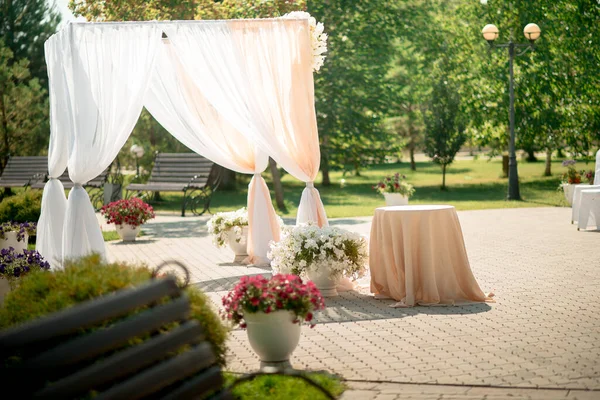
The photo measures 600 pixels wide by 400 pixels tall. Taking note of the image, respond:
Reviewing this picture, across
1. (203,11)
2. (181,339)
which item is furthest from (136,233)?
(181,339)

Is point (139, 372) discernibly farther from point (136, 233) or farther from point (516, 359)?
point (136, 233)

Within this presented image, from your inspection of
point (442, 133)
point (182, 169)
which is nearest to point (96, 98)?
point (182, 169)

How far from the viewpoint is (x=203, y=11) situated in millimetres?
22484

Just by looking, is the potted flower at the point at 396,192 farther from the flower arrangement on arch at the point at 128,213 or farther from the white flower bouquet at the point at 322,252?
the white flower bouquet at the point at 322,252

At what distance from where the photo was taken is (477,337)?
24.7ft

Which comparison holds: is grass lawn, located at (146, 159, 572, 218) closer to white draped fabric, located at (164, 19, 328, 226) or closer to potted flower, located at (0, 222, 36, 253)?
potted flower, located at (0, 222, 36, 253)

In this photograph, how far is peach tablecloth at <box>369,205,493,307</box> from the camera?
359 inches

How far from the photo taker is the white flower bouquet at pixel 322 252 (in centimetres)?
948

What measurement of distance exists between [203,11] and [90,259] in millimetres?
18341

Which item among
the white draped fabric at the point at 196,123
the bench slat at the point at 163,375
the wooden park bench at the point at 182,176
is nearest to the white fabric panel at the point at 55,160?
the white draped fabric at the point at 196,123

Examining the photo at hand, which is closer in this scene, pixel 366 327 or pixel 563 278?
pixel 366 327

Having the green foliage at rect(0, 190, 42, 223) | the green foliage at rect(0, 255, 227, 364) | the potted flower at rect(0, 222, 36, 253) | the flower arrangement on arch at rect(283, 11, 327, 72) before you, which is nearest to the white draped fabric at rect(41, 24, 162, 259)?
the flower arrangement on arch at rect(283, 11, 327, 72)

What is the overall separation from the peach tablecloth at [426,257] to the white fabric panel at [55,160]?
13.2 feet

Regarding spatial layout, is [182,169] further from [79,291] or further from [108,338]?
[108,338]
